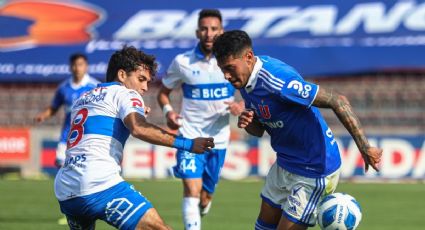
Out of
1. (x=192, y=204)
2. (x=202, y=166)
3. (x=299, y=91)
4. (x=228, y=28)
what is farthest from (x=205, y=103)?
(x=228, y=28)

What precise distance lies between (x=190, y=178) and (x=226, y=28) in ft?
54.3

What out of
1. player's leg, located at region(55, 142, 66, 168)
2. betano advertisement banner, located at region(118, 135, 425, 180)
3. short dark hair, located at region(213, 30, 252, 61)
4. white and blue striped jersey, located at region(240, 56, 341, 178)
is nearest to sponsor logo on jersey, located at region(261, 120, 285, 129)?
white and blue striped jersey, located at region(240, 56, 341, 178)

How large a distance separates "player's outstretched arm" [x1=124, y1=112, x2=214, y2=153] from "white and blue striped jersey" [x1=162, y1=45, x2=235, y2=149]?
3.62m

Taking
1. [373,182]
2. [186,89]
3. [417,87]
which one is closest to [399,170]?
[373,182]

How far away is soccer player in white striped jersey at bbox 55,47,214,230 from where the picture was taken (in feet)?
22.3

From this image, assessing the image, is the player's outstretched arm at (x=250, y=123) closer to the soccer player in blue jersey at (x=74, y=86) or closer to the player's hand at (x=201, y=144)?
the player's hand at (x=201, y=144)

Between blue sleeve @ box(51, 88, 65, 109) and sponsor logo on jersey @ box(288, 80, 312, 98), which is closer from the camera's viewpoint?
sponsor logo on jersey @ box(288, 80, 312, 98)

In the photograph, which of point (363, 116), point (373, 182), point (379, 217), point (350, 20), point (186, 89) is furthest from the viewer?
point (350, 20)

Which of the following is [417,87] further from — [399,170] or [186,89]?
[186,89]

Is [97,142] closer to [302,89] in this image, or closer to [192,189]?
[302,89]

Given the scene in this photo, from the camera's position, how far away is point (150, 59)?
7.21 meters

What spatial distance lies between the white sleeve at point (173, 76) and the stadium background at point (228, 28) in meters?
9.96

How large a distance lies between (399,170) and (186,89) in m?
10.6

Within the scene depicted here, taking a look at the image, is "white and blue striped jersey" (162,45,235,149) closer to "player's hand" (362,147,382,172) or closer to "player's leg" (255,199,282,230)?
"player's leg" (255,199,282,230)
